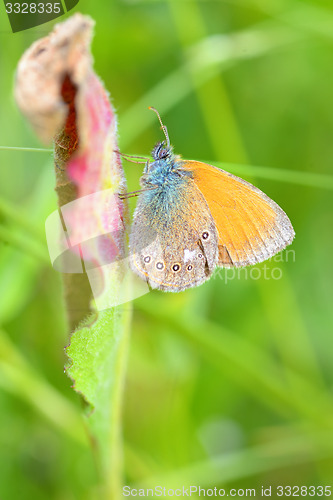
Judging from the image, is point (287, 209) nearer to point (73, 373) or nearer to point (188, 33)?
point (188, 33)

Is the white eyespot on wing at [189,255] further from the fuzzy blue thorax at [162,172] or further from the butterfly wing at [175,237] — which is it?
the fuzzy blue thorax at [162,172]

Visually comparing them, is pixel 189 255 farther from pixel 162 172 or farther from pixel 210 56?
pixel 210 56

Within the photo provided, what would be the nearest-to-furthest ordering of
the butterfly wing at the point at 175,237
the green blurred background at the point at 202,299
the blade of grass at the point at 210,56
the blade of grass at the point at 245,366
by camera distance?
1. the butterfly wing at the point at 175,237
2. the blade of grass at the point at 245,366
3. the green blurred background at the point at 202,299
4. the blade of grass at the point at 210,56

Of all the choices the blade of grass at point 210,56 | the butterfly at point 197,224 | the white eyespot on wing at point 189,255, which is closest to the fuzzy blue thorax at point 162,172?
the butterfly at point 197,224

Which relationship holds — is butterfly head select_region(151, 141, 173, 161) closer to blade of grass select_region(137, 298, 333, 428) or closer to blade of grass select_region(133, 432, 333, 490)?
blade of grass select_region(137, 298, 333, 428)

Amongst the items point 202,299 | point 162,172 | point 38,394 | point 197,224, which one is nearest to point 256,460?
point 202,299

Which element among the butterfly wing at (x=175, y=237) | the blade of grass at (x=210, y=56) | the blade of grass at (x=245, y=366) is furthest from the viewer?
the blade of grass at (x=210, y=56)
